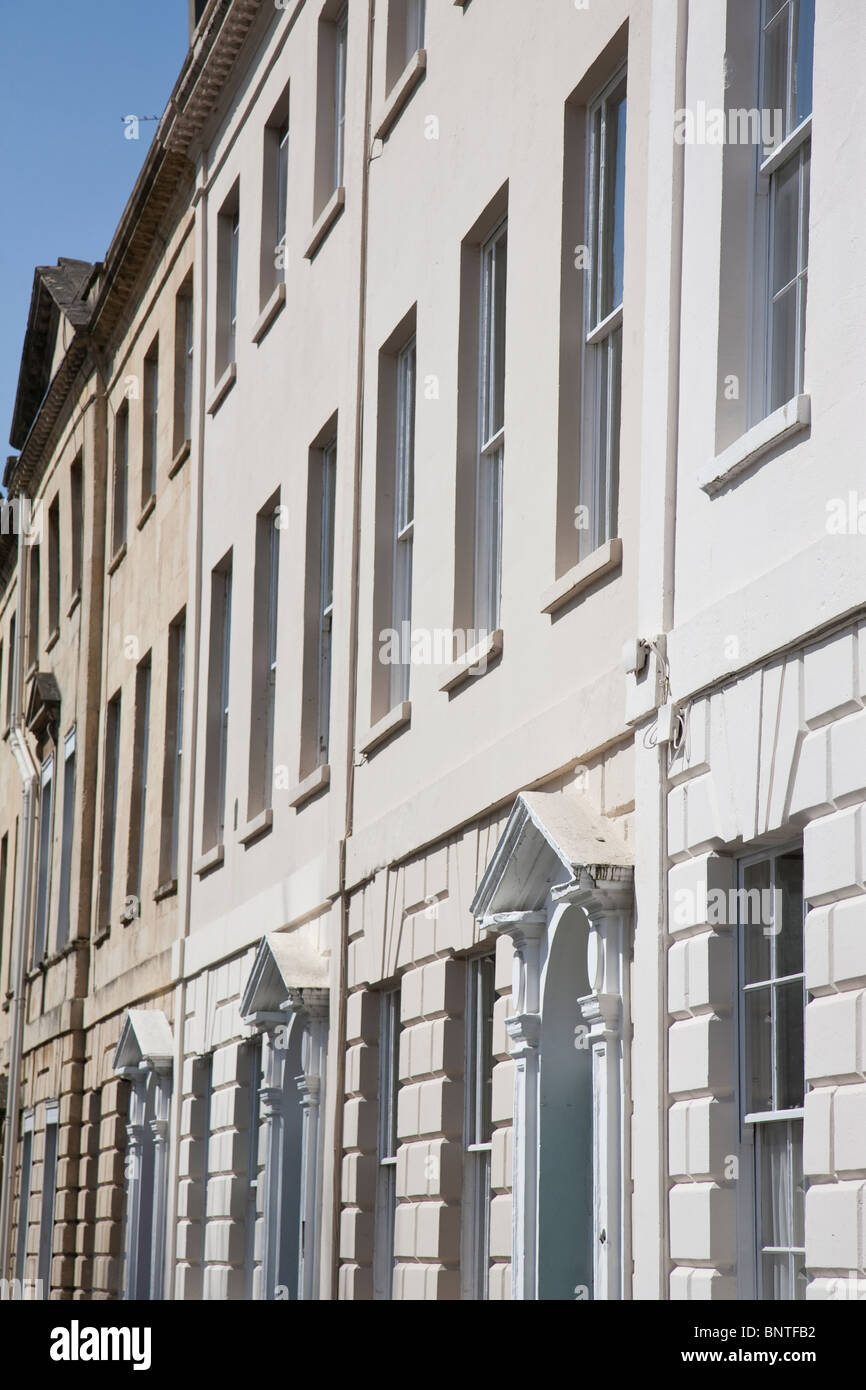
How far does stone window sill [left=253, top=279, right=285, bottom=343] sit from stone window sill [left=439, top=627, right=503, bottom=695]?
22.3ft

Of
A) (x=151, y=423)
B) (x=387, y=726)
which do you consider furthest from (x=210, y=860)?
(x=151, y=423)

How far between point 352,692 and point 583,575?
4.84 metres

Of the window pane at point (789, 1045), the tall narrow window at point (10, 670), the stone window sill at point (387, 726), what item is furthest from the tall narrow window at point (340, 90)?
the tall narrow window at point (10, 670)

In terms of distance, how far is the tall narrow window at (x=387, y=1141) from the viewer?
43.8 feet

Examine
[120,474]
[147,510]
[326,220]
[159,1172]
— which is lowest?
[159,1172]

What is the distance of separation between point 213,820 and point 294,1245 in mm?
5367

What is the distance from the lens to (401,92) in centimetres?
1453

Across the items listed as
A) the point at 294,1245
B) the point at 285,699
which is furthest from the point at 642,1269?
the point at 285,699

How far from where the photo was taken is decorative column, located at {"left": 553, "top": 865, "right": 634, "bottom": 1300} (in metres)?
9.26

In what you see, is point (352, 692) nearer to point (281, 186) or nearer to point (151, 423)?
point (281, 186)

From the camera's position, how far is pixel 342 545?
15172mm

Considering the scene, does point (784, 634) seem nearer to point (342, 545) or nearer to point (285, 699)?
point (342, 545)

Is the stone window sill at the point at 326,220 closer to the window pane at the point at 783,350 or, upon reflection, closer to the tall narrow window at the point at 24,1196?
the window pane at the point at 783,350
